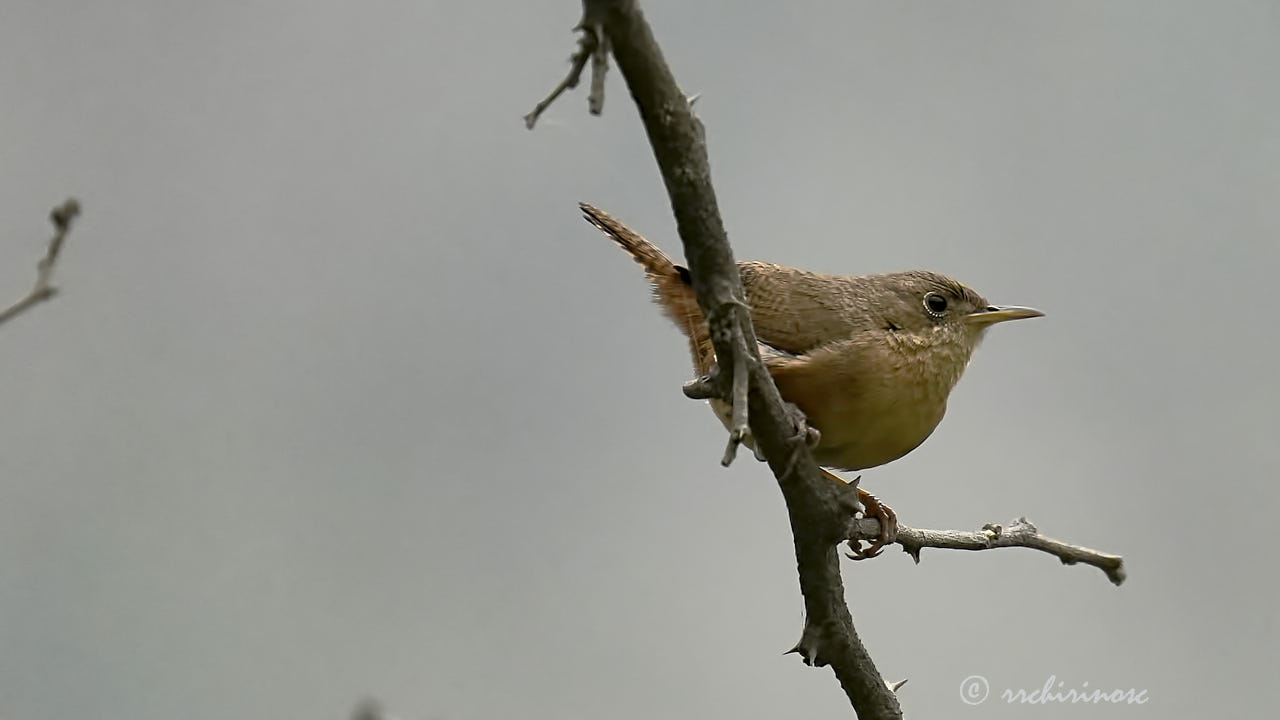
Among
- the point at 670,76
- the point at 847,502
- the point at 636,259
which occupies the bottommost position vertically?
the point at 847,502

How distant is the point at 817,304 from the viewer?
332cm

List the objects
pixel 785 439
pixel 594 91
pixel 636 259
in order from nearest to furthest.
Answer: pixel 594 91, pixel 785 439, pixel 636 259

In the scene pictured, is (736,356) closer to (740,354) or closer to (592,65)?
(740,354)

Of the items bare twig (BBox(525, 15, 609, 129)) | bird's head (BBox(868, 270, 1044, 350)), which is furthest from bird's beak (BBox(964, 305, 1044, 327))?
bare twig (BBox(525, 15, 609, 129))

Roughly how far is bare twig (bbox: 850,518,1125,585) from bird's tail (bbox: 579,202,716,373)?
2.22 feet

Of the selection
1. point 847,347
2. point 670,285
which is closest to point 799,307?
point 847,347

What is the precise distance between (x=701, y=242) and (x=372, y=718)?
1.03 metres

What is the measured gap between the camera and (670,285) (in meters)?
3.33

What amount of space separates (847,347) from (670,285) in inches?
21.6

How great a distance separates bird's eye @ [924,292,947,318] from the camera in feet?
12.0

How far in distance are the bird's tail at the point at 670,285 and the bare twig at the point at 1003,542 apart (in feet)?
2.22

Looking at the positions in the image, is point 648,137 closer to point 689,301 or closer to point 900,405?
point 689,301

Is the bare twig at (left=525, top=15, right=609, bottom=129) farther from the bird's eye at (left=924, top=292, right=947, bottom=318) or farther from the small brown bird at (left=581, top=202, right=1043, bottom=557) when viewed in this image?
the bird's eye at (left=924, top=292, right=947, bottom=318)

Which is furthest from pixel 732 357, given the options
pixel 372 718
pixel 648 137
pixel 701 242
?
pixel 372 718
